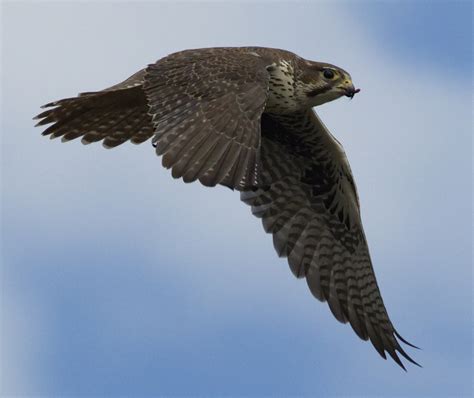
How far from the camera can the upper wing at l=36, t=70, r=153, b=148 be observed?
12.9 metres

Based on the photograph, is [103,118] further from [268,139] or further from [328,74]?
[328,74]

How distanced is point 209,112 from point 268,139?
2.87 m

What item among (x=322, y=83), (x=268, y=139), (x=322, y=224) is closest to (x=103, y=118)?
(x=268, y=139)

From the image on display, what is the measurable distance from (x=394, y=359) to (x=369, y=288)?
0.99m

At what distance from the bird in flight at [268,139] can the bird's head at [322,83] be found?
→ 1 cm

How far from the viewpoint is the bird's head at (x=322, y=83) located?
42.0ft

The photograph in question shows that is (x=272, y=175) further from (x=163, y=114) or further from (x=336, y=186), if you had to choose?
(x=163, y=114)

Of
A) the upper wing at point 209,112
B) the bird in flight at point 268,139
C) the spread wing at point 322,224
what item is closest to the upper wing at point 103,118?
the bird in flight at point 268,139

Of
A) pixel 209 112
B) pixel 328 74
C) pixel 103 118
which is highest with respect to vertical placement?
pixel 328 74

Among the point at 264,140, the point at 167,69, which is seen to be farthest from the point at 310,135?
the point at 167,69

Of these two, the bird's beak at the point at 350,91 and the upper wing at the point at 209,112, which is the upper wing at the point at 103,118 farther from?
the bird's beak at the point at 350,91

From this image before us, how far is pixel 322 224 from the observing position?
14.6 meters

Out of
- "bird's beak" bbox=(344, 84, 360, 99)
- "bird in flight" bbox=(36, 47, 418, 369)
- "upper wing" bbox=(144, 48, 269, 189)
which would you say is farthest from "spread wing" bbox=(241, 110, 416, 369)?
"upper wing" bbox=(144, 48, 269, 189)

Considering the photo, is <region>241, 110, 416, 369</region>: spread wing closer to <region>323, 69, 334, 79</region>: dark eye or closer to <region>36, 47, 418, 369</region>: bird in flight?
<region>36, 47, 418, 369</region>: bird in flight
